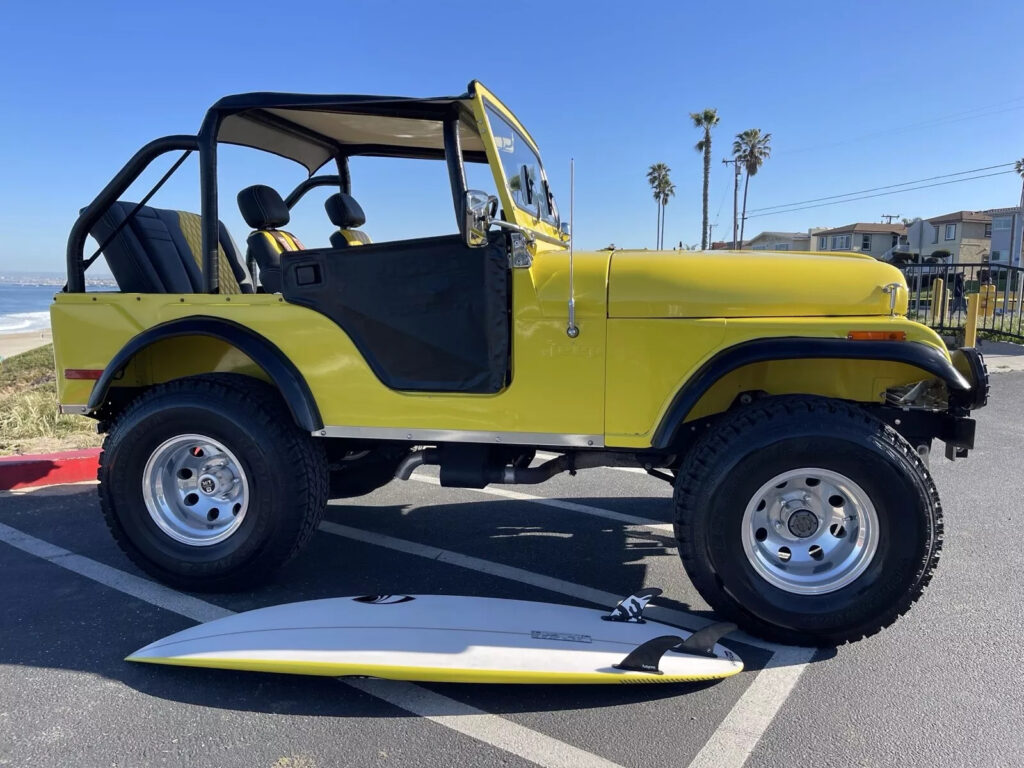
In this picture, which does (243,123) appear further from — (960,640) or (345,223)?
(960,640)

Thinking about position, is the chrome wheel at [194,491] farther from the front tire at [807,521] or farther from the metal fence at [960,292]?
the metal fence at [960,292]

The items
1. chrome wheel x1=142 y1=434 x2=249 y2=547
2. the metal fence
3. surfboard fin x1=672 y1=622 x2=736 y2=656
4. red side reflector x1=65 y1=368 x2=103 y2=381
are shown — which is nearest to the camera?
surfboard fin x1=672 y1=622 x2=736 y2=656

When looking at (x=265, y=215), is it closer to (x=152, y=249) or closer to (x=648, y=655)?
(x=152, y=249)

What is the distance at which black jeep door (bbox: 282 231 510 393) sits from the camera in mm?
2973

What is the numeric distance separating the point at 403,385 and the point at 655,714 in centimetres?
169

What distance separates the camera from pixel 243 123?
3.43 metres

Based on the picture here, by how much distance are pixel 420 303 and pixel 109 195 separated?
5.86 feet

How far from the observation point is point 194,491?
3365 millimetres

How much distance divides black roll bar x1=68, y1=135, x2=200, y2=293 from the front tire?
2.84 metres

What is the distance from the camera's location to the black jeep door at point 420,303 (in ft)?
9.75

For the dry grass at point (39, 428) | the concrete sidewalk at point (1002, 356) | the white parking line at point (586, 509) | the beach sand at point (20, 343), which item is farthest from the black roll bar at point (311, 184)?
the beach sand at point (20, 343)

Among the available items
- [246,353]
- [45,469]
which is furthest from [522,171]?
[45,469]

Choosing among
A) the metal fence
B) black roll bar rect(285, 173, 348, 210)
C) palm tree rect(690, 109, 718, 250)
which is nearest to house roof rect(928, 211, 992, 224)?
palm tree rect(690, 109, 718, 250)

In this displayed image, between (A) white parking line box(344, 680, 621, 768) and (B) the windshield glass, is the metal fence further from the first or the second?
(A) white parking line box(344, 680, 621, 768)
